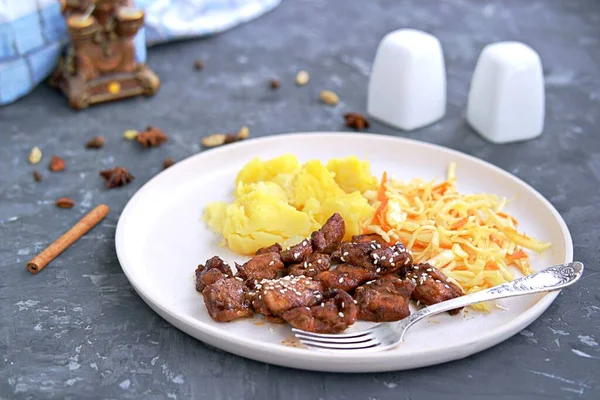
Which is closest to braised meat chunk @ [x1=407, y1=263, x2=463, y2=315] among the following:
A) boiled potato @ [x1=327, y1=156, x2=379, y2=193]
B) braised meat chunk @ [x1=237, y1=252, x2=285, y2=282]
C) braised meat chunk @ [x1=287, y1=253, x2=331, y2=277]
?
braised meat chunk @ [x1=287, y1=253, x2=331, y2=277]

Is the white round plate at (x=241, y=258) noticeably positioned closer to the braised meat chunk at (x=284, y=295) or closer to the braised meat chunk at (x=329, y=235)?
the braised meat chunk at (x=284, y=295)

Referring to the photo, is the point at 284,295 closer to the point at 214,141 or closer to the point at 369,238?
the point at 369,238

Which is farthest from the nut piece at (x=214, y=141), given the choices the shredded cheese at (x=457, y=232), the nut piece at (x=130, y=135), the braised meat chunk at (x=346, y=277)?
the braised meat chunk at (x=346, y=277)

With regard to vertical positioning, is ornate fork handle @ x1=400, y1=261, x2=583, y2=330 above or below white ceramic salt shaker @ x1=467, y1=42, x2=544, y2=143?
above

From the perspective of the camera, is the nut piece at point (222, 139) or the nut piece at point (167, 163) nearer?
the nut piece at point (167, 163)

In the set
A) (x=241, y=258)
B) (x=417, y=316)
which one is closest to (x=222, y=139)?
(x=241, y=258)

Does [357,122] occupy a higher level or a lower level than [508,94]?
lower

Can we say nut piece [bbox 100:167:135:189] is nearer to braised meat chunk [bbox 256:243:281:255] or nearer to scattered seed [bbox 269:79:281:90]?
braised meat chunk [bbox 256:243:281:255]
